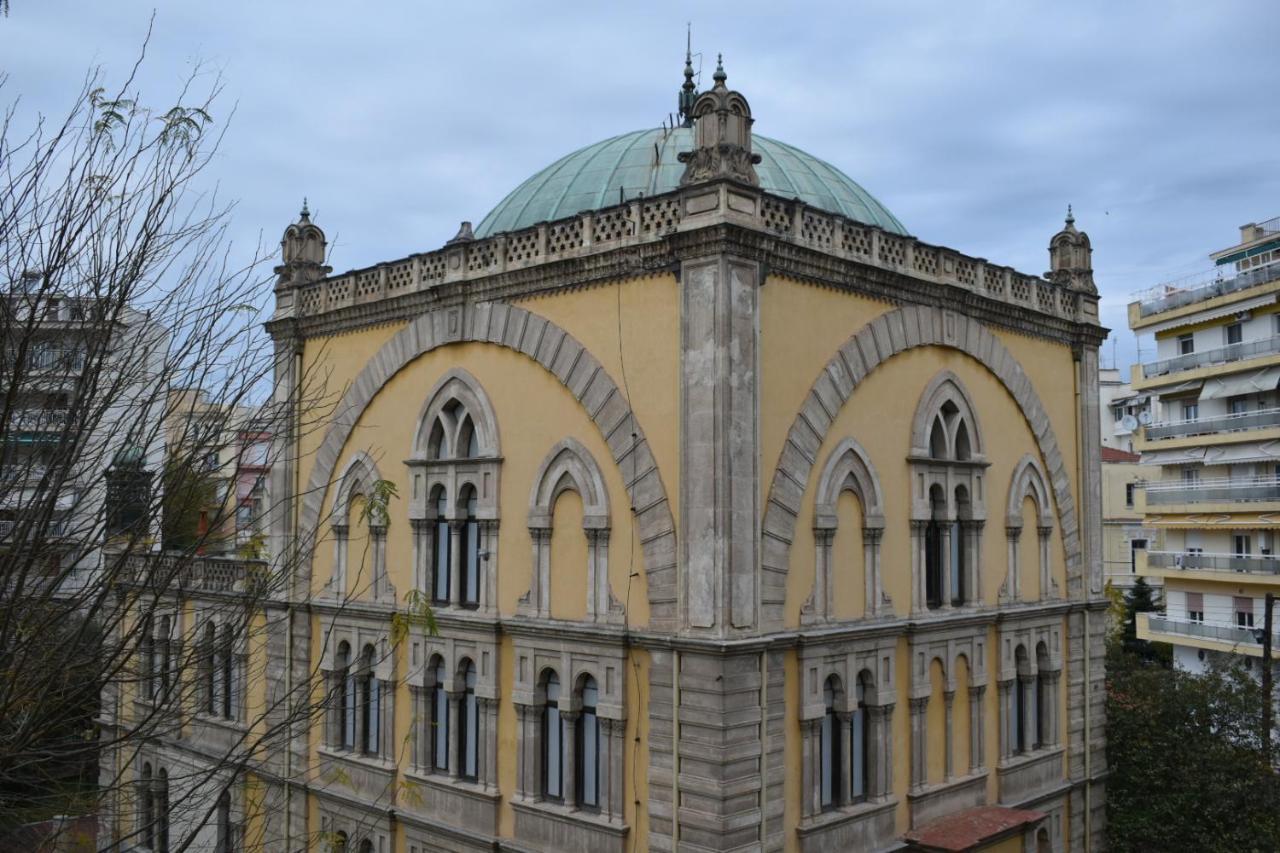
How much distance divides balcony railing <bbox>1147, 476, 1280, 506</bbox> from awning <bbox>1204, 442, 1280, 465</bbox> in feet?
2.43

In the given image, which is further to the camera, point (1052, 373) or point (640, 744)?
point (1052, 373)

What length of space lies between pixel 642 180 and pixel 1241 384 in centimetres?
2555

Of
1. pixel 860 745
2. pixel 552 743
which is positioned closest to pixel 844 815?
pixel 860 745

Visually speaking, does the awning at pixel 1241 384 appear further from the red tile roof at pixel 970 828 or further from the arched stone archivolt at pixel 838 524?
the arched stone archivolt at pixel 838 524

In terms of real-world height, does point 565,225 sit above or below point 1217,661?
above

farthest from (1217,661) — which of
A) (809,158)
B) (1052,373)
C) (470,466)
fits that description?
(470,466)

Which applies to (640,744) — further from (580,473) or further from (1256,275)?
(1256,275)

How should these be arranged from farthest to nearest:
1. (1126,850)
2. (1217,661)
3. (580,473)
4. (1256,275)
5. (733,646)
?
(1256,275), (1217,661), (1126,850), (580,473), (733,646)

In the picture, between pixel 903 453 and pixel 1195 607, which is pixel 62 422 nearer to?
pixel 903 453

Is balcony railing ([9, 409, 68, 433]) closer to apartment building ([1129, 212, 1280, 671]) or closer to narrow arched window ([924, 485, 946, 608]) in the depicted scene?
narrow arched window ([924, 485, 946, 608])

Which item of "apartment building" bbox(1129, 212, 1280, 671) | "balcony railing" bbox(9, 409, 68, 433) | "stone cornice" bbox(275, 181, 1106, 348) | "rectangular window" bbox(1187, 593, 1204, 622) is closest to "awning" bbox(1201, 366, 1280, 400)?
"apartment building" bbox(1129, 212, 1280, 671)

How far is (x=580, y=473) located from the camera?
16078 mm

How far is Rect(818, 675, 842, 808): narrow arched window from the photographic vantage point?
1581 cm

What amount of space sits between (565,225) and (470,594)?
6041mm
